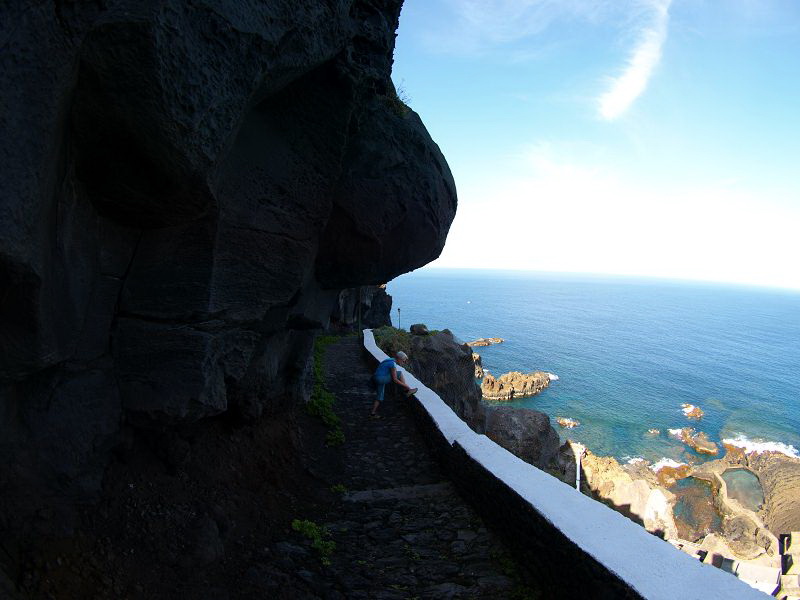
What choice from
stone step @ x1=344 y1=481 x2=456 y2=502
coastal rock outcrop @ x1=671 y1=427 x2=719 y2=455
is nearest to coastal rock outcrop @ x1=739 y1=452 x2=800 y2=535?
coastal rock outcrop @ x1=671 y1=427 x2=719 y2=455

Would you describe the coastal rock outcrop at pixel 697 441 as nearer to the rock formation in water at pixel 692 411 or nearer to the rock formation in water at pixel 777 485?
the rock formation in water at pixel 777 485

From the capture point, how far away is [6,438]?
3.43 meters

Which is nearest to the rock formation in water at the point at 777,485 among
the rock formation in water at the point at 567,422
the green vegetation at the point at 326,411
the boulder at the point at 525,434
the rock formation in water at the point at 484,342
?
the rock formation in water at the point at 567,422

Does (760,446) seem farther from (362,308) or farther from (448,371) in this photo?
(362,308)

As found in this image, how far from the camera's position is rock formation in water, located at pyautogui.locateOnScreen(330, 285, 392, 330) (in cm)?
2680

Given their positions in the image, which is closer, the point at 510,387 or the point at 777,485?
the point at 777,485

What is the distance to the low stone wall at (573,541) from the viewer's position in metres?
3.96

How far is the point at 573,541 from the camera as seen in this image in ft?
14.9

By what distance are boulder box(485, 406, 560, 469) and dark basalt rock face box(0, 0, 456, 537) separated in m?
15.0

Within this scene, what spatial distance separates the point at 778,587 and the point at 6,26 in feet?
102

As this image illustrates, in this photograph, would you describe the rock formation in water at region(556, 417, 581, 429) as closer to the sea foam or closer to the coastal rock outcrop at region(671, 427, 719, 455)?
the coastal rock outcrop at region(671, 427, 719, 455)

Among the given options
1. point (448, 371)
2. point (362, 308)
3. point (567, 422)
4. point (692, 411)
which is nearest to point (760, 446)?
point (692, 411)

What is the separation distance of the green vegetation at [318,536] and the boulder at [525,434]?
14.2 m

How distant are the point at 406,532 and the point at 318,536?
123cm
